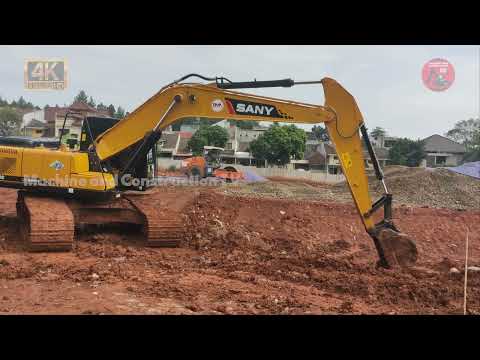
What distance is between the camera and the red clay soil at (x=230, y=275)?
567 centimetres

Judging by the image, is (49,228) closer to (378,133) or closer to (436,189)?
(436,189)

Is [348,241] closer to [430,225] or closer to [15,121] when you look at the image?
[430,225]

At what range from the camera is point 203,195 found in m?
13.8

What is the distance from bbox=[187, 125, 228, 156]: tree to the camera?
4709 centimetres

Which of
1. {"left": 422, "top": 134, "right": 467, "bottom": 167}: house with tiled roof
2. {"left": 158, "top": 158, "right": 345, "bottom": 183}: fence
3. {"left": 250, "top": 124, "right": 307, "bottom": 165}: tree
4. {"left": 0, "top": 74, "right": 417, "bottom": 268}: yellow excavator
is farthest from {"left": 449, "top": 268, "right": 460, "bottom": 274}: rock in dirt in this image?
{"left": 422, "top": 134, "right": 467, "bottom": 167}: house with tiled roof

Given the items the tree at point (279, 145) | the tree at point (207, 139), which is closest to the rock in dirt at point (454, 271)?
the tree at point (279, 145)

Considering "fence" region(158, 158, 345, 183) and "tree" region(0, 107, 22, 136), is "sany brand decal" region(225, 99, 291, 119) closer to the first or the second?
"fence" region(158, 158, 345, 183)

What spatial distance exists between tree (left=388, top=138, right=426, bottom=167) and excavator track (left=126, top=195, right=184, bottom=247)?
40.3 m

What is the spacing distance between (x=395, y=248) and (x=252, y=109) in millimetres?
3223

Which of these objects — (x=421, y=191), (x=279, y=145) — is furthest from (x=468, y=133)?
(x=421, y=191)

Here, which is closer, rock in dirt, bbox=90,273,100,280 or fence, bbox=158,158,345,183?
rock in dirt, bbox=90,273,100,280

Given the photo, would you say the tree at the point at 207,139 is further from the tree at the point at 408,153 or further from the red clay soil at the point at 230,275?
the red clay soil at the point at 230,275

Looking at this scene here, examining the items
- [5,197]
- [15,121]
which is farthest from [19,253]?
[15,121]

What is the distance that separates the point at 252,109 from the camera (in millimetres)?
8297
